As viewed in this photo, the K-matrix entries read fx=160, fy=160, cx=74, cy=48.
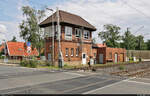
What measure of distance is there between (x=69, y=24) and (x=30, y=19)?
924 cm

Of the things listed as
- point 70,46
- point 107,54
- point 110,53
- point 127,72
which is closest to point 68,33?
point 70,46

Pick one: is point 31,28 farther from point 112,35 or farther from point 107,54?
point 112,35

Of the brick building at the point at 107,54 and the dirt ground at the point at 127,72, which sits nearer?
the dirt ground at the point at 127,72

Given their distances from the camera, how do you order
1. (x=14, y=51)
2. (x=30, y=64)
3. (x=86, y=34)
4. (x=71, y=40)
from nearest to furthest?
(x=30, y=64) < (x=71, y=40) < (x=86, y=34) < (x=14, y=51)

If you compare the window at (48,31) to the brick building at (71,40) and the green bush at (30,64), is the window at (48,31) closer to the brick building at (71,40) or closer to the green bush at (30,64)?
the brick building at (71,40)

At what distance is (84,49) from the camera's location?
31297 mm

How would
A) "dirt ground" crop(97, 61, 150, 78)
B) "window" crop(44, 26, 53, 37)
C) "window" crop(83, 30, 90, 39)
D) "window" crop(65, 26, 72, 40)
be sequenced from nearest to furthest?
1. "dirt ground" crop(97, 61, 150, 78)
2. "window" crop(65, 26, 72, 40)
3. "window" crop(44, 26, 53, 37)
4. "window" crop(83, 30, 90, 39)

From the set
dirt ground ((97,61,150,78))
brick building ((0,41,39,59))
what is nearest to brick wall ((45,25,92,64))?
dirt ground ((97,61,150,78))

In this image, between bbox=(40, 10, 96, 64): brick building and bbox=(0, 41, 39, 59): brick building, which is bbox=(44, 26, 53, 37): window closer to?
bbox=(40, 10, 96, 64): brick building

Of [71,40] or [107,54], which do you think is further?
[107,54]

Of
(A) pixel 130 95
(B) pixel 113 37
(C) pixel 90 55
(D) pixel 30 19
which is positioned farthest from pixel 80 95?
(B) pixel 113 37

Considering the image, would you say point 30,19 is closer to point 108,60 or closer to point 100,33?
point 108,60

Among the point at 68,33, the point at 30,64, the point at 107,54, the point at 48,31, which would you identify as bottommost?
the point at 30,64

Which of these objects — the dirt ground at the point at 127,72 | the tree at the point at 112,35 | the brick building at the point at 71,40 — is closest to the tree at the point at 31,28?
the brick building at the point at 71,40
